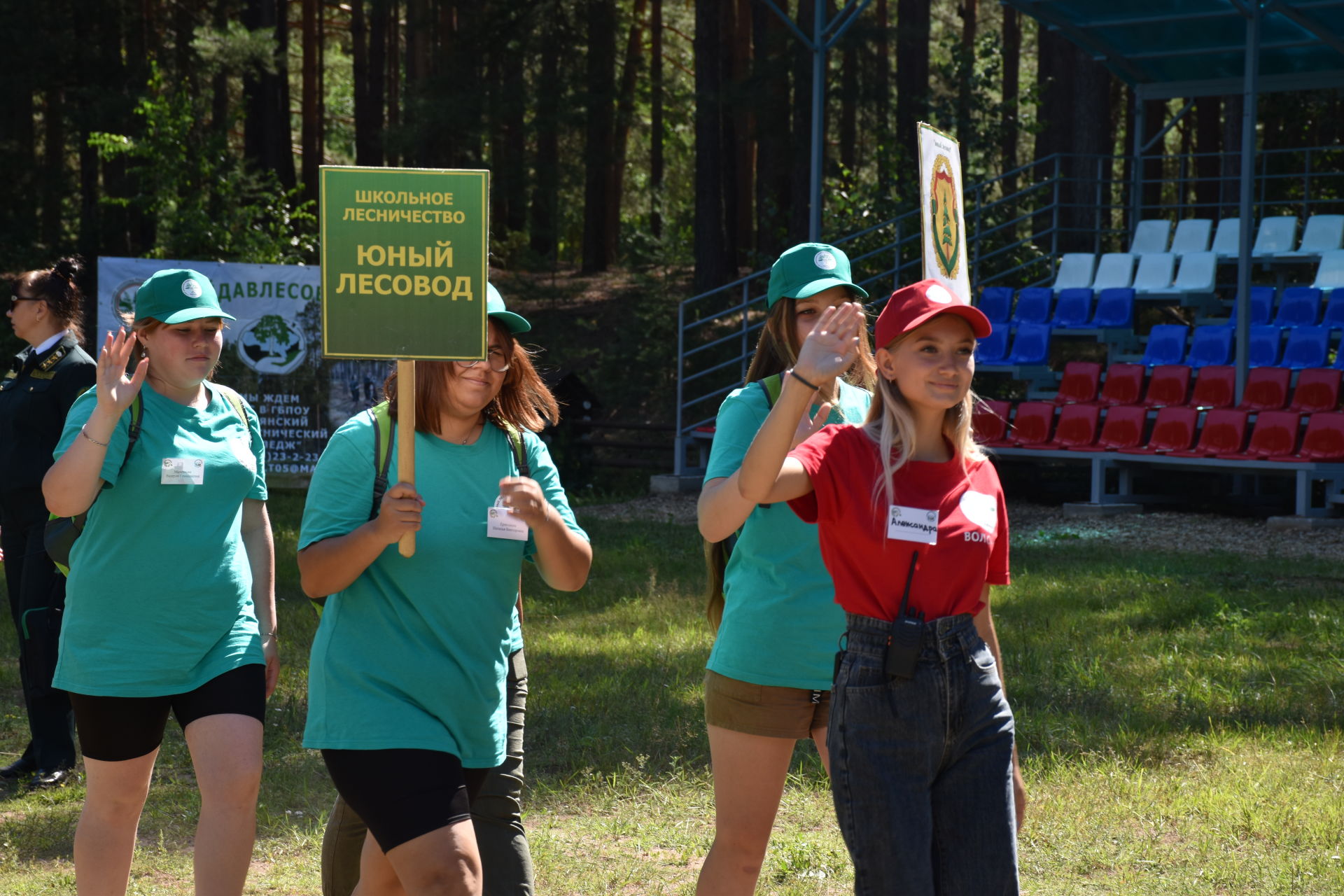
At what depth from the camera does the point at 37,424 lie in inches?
231

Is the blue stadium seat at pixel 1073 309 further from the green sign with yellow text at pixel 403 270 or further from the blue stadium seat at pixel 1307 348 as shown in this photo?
the green sign with yellow text at pixel 403 270

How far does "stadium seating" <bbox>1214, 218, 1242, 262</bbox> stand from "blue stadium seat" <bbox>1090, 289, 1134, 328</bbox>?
1.77 m

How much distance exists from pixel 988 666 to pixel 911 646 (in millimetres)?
223

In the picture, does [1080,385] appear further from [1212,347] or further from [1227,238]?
[1227,238]

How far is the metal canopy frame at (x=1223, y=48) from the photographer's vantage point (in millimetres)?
15430

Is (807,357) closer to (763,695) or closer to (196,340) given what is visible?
(763,695)

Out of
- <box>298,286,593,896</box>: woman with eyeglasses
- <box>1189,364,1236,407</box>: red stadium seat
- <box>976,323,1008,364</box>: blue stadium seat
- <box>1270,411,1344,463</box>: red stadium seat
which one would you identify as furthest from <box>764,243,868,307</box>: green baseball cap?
<box>976,323,1008,364</box>: blue stadium seat

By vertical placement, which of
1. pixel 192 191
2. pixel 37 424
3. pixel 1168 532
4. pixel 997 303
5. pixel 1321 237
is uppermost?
pixel 192 191

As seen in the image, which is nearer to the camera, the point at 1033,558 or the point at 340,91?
the point at 1033,558

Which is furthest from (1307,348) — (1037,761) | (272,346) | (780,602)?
(780,602)

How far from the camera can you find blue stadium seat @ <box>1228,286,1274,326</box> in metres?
17.1

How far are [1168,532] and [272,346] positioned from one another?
349 inches

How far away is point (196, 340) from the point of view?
406 centimetres

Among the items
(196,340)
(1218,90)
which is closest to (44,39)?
(1218,90)
